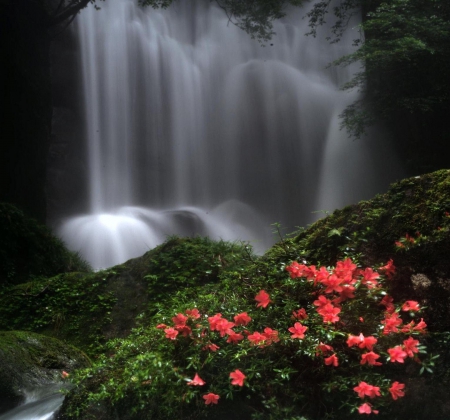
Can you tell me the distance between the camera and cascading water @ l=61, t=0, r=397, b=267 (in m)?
12.3

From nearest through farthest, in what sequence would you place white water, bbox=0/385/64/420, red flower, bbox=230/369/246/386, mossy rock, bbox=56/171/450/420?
1. red flower, bbox=230/369/246/386
2. mossy rock, bbox=56/171/450/420
3. white water, bbox=0/385/64/420

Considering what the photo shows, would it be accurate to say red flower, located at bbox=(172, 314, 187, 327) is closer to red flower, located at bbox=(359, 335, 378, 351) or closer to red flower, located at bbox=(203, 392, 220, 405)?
red flower, located at bbox=(203, 392, 220, 405)

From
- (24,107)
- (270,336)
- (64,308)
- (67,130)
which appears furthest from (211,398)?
(67,130)

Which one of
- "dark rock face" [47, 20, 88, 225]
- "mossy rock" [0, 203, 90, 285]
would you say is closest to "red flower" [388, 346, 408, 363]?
"mossy rock" [0, 203, 90, 285]

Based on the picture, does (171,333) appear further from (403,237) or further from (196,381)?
(403,237)

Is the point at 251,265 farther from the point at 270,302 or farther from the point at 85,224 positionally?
the point at 85,224

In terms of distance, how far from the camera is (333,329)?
72.9 inches

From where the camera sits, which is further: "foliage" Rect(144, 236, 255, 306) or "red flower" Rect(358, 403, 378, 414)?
"foliage" Rect(144, 236, 255, 306)

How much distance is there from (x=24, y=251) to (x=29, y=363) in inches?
121

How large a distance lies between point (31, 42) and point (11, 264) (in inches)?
266

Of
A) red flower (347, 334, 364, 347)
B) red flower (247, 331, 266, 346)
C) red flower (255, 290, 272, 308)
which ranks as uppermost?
red flower (255, 290, 272, 308)

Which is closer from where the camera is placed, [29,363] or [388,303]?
[388,303]

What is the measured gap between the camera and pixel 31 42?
1035 cm

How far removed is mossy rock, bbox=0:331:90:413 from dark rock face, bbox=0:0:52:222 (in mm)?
6283
